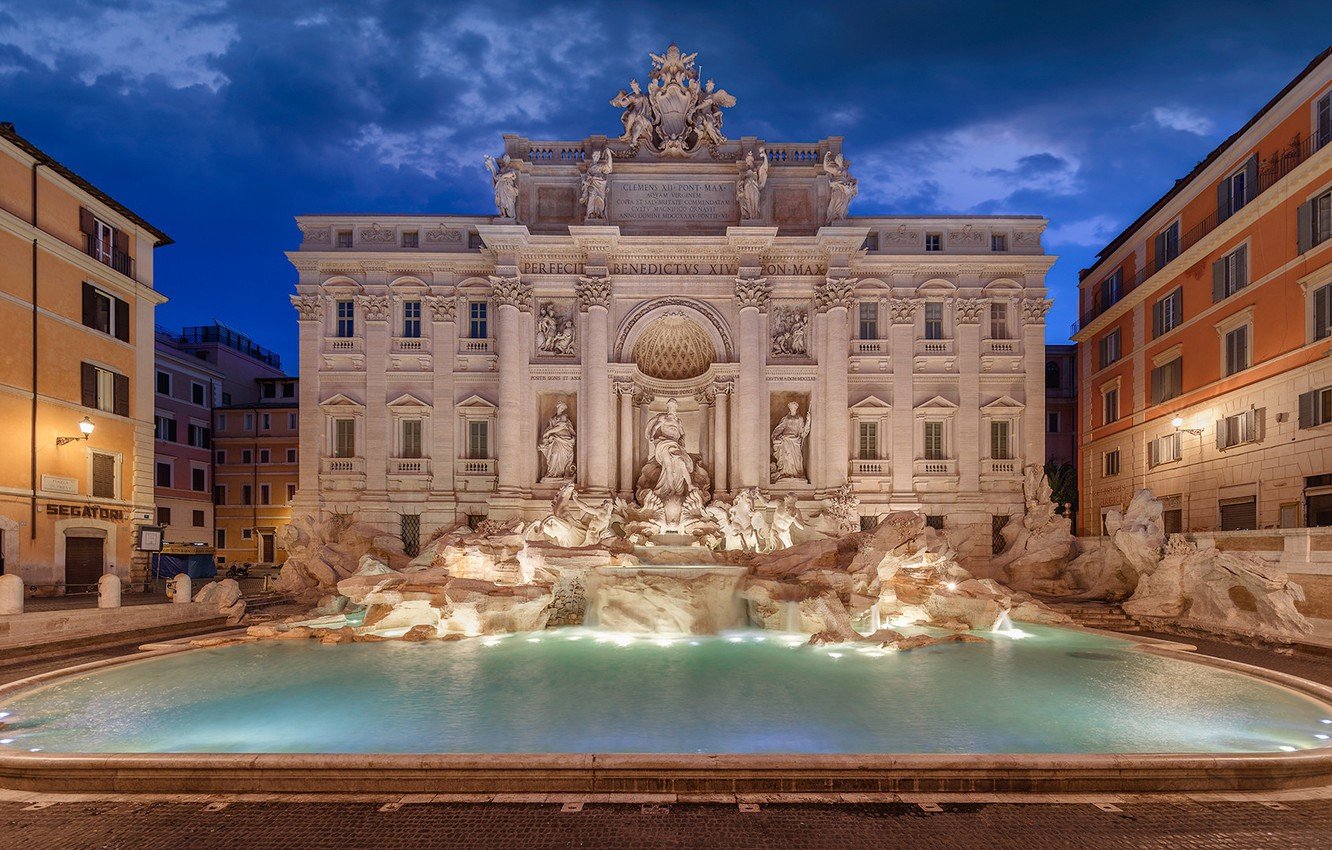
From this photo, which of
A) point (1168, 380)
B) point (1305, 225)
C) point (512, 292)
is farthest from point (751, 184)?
point (1168, 380)

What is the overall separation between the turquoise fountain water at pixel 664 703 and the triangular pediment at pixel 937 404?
1500 centimetres

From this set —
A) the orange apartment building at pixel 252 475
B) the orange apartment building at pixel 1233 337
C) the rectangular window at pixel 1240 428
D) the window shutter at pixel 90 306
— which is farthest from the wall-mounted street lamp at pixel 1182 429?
the orange apartment building at pixel 252 475

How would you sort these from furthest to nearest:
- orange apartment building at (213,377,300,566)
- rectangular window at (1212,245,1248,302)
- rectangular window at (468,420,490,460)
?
orange apartment building at (213,377,300,566) < rectangular window at (468,420,490,460) < rectangular window at (1212,245,1248,302)

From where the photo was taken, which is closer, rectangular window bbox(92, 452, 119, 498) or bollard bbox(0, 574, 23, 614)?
bollard bbox(0, 574, 23, 614)

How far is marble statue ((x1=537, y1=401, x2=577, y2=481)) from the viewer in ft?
87.2

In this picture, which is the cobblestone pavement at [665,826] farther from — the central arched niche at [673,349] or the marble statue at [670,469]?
the central arched niche at [673,349]

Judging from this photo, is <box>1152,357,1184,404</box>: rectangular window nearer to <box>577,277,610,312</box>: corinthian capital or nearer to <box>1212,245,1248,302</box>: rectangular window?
<box>1212,245,1248,302</box>: rectangular window

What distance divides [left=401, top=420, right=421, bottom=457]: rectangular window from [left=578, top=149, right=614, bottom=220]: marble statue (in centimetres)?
1071

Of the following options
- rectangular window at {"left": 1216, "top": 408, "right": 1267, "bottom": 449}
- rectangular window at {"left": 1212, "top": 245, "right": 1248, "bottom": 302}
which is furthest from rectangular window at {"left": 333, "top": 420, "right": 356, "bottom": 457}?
rectangular window at {"left": 1212, "top": 245, "right": 1248, "bottom": 302}

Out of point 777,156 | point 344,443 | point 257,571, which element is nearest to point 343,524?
point 344,443

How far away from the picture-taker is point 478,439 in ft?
90.8

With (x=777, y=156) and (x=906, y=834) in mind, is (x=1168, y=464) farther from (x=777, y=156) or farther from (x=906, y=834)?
(x=906, y=834)

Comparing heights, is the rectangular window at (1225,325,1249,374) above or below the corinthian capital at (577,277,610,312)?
below

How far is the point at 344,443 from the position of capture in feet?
90.9
